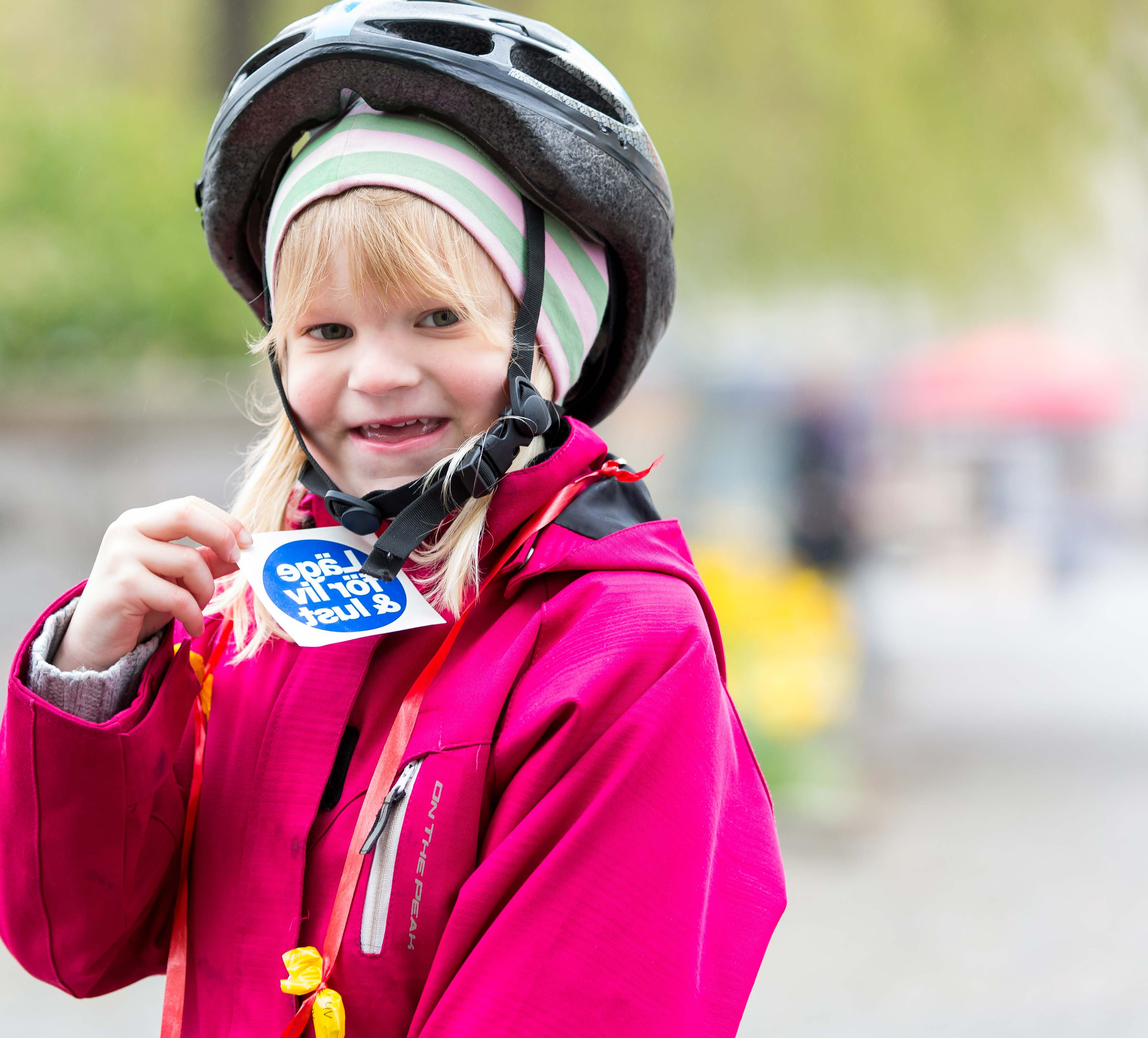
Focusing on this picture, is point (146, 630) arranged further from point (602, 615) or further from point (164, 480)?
point (164, 480)

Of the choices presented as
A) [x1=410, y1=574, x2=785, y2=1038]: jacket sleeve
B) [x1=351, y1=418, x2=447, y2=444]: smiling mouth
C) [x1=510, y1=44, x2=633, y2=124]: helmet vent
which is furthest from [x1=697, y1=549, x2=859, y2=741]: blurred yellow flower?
[x1=410, y1=574, x2=785, y2=1038]: jacket sleeve

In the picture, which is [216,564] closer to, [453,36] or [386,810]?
[386,810]

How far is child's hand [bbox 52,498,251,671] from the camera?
4.60 ft

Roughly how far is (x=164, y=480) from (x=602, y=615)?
7453 mm

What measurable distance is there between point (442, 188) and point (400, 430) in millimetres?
328

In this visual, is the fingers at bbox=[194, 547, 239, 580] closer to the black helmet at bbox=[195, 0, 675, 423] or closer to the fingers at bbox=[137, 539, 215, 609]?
the fingers at bbox=[137, 539, 215, 609]

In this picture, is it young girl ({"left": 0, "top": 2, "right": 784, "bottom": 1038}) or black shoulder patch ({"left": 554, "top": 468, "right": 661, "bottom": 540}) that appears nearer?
young girl ({"left": 0, "top": 2, "right": 784, "bottom": 1038})

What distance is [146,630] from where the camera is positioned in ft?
4.80

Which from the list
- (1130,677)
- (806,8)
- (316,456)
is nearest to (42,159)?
(806,8)

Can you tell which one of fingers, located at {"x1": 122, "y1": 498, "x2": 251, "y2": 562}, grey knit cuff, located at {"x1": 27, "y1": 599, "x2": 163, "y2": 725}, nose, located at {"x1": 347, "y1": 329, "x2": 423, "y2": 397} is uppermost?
nose, located at {"x1": 347, "y1": 329, "x2": 423, "y2": 397}

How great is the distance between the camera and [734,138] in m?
7.37

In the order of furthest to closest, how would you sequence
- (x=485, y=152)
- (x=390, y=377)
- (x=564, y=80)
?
(x=564, y=80) < (x=485, y=152) < (x=390, y=377)

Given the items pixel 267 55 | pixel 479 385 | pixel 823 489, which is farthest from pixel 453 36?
pixel 823 489

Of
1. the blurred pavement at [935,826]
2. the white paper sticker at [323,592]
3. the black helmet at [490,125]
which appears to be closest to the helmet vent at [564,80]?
the black helmet at [490,125]
